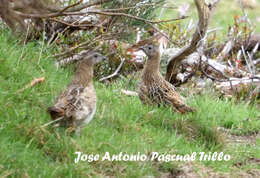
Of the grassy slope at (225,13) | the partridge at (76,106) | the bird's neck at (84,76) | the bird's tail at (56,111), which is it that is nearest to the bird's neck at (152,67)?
the bird's neck at (84,76)

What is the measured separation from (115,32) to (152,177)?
289 cm

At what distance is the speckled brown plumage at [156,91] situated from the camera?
20.9ft

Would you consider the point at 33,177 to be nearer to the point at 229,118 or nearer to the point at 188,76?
the point at 229,118

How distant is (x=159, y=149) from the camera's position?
5.19 metres

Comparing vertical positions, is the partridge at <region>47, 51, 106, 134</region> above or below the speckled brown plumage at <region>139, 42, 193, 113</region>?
above

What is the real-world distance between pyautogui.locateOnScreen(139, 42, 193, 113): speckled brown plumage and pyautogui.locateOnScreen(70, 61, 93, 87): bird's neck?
59.5 inches

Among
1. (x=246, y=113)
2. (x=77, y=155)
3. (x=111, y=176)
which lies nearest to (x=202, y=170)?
(x=111, y=176)

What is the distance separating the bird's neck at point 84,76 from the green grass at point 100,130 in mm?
479

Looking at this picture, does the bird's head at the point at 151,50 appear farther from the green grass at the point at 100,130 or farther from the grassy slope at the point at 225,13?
the grassy slope at the point at 225,13

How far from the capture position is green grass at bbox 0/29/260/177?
441 centimetres

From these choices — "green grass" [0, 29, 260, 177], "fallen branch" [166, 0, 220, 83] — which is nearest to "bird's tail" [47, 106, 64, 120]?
"green grass" [0, 29, 260, 177]

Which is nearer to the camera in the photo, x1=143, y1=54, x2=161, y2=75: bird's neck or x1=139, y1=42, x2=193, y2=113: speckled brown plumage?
x1=139, y1=42, x2=193, y2=113: speckled brown plumage

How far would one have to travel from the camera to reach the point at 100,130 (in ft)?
16.9

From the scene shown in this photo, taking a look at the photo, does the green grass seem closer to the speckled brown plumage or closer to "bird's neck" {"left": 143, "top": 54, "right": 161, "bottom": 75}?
the speckled brown plumage
